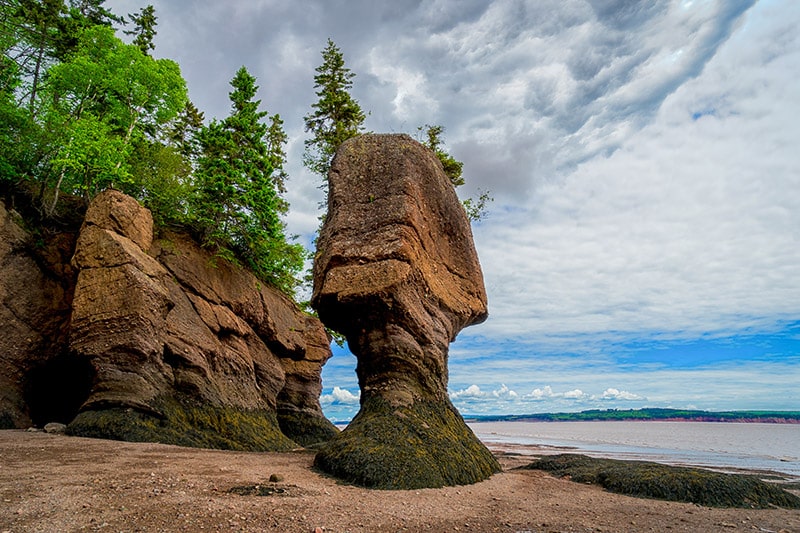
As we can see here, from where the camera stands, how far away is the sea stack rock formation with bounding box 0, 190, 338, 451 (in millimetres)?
13773

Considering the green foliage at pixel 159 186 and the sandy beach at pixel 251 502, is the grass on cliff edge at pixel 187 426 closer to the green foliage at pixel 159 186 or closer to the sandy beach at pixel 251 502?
the sandy beach at pixel 251 502

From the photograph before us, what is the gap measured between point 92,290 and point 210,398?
18.2 ft

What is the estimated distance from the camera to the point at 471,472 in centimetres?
1173

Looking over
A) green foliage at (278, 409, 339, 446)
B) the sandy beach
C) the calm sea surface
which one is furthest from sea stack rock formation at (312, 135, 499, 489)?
the calm sea surface

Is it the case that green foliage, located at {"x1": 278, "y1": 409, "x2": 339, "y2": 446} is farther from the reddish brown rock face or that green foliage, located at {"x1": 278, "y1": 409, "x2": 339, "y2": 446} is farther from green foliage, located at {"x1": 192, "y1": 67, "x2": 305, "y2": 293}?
the reddish brown rock face

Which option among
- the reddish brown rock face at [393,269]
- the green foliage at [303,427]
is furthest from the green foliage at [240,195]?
the green foliage at [303,427]

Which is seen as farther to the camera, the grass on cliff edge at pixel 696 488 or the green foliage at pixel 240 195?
the green foliage at pixel 240 195

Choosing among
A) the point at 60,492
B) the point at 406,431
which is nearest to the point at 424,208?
the point at 406,431

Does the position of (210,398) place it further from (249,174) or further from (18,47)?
(18,47)

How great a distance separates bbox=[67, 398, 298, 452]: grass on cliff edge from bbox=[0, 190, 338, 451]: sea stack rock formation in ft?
0.15

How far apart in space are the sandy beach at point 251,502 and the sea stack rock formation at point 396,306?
0.99 meters

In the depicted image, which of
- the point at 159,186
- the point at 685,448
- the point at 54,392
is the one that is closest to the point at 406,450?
the point at 54,392

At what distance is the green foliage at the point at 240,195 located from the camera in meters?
20.3

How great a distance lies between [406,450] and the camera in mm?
10688
